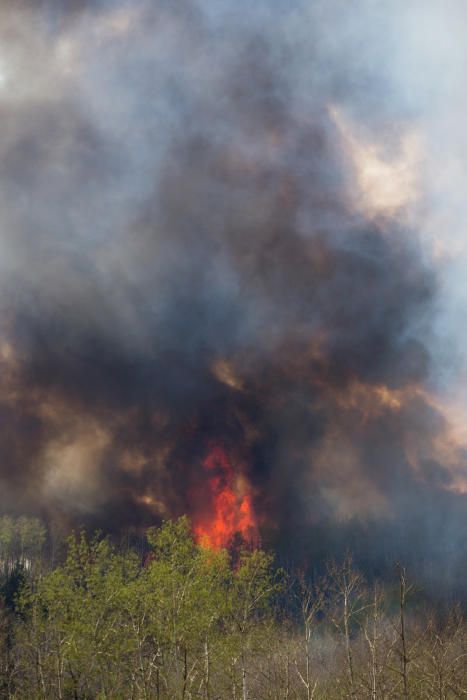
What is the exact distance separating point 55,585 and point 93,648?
760 centimetres

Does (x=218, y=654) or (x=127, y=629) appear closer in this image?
(x=127, y=629)

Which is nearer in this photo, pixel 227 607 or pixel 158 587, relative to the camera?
pixel 158 587

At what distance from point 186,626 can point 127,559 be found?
10.0m

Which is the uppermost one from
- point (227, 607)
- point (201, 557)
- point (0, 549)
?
point (0, 549)

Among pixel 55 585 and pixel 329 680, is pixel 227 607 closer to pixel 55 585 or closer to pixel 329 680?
pixel 55 585

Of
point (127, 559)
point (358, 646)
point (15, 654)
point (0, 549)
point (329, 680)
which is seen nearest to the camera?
point (127, 559)

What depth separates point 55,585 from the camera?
54750 mm

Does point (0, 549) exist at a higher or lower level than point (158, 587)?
higher

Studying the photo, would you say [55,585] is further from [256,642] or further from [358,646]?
[358,646]

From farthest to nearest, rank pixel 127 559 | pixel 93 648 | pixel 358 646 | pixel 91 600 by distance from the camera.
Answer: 1. pixel 358 646
2. pixel 127 559
3. pixel 91 600
4. pixel 93 648

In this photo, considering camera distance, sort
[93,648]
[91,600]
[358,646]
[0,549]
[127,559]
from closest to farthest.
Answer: [93,648], [91,600], [127,559], [358,646], [0,549]

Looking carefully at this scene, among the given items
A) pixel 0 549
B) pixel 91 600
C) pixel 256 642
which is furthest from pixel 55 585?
pixel 0 549

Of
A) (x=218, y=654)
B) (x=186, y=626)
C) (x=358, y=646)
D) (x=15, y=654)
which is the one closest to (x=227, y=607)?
(x=218, y=654)

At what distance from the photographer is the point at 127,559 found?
58.2m
